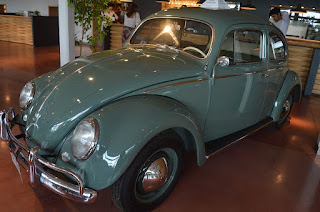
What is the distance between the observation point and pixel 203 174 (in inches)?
109

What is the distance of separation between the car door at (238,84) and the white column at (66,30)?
4.28 metres

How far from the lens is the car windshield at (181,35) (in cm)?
262

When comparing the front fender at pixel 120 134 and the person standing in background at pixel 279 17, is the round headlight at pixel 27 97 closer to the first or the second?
the front fender at pixel 120 134

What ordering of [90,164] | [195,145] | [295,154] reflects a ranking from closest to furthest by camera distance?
[90,164], [195,145], [295,154]

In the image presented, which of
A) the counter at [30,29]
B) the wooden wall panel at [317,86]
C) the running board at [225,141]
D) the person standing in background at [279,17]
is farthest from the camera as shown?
the counter at [30,29]

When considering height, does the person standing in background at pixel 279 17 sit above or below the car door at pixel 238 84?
above

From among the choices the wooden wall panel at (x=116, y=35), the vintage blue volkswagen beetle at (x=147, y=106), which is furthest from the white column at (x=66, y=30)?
the vintage blue volkswagen beetle at (x=147, y=106)

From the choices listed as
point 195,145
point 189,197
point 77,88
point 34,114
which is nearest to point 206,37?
point 195,145

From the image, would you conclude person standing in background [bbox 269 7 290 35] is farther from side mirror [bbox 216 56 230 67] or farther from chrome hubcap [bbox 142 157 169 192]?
chrome hubcap [bbox 142 157 169 192]

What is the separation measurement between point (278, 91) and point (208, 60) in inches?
64.4

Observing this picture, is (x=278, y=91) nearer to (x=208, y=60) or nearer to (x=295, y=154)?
(x=295, y=154)

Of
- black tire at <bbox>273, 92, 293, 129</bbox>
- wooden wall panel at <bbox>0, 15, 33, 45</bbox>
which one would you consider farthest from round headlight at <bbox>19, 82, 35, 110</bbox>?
wooden wall panel at <bbox>0, 15, 33, 45</bbox>

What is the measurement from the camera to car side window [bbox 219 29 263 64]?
2670mm

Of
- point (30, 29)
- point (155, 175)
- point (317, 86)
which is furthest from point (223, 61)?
point (30, 29)
